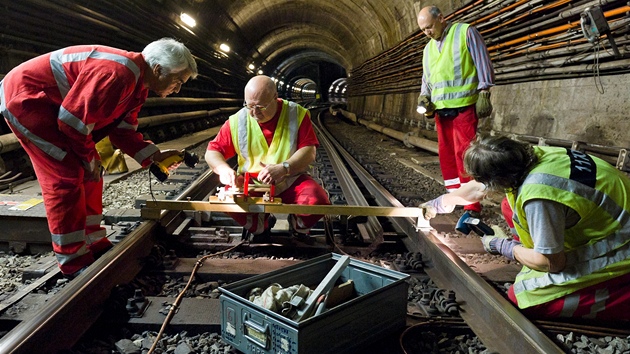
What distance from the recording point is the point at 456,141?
425 centimetres

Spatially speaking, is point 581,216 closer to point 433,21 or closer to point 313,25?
point 433,21

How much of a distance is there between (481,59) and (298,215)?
2199 millimetres

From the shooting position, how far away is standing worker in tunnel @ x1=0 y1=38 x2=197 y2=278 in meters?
2.51

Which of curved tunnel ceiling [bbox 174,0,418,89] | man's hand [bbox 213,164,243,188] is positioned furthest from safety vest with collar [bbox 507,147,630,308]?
curved tunnel ceiling [bbox 174,0,418,89]

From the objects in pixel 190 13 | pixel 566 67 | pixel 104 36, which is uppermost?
pixel 190 13

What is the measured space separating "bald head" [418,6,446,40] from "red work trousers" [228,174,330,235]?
196cm

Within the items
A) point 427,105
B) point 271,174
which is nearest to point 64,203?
point 271,174

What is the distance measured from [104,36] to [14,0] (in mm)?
2673

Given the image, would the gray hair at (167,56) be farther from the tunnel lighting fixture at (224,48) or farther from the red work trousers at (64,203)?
the tunnel lighting fixture at (224,48)

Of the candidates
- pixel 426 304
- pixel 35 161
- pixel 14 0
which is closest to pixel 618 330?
pixel 426 304

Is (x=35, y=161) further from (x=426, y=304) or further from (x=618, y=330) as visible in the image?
(x=618, y=330)

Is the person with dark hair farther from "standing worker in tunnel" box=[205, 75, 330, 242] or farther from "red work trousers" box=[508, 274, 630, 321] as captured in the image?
"standing worker in tunnel" box=[205, 75, 330, 242]

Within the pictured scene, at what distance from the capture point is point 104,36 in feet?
27.9

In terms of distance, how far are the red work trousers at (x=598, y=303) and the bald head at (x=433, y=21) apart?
2879 mm
